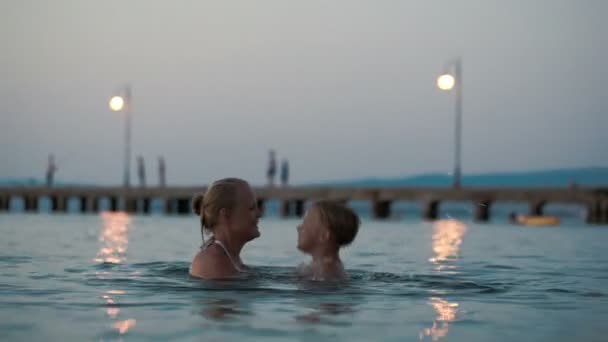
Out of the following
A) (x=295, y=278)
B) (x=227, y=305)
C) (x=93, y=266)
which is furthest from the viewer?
(x=93, y=266)

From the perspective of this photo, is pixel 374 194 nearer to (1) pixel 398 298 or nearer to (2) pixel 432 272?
(2) pixel 432 272

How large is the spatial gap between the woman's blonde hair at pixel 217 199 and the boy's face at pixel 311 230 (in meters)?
0.56

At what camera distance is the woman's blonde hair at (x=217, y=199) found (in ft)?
24.8

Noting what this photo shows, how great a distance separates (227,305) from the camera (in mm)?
6551

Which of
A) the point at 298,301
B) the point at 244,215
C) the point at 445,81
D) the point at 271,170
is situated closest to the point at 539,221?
the point at 445,81

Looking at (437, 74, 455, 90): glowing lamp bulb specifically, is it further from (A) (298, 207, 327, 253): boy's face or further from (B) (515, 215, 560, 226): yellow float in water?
(A) (298, 207, 327, 253): boy's face

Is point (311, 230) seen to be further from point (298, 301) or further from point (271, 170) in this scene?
point (271, 170)

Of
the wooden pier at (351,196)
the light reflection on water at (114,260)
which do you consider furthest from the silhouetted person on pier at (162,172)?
the light reflection on water at (114,260)

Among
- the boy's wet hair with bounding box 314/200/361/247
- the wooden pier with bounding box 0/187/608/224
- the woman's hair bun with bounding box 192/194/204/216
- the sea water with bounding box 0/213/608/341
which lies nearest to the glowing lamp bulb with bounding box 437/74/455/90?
the wooden pier with bounding box 0/187/608/224

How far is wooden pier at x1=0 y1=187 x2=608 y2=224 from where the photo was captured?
3516cm

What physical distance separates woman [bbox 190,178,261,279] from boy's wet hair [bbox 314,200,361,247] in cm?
53

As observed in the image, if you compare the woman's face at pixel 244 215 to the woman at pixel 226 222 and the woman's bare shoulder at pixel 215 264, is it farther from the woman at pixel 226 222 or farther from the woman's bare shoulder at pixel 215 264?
the woman's bare shoulder at pixel 215 264

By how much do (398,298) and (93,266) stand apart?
14.1ft

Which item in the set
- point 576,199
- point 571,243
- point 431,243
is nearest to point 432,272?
point 431,243
